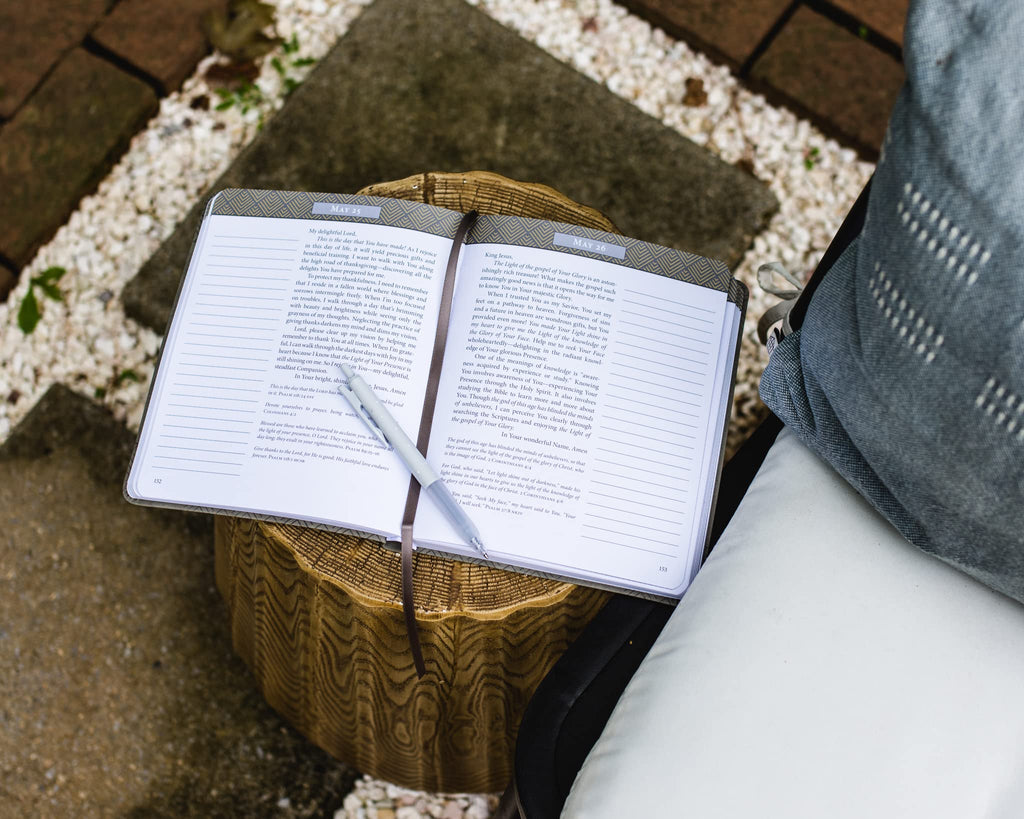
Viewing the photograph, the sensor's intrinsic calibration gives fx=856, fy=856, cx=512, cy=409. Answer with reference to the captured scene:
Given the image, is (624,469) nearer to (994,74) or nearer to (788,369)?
(788,369)

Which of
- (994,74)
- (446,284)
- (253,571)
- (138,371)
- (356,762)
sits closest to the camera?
(994,74)

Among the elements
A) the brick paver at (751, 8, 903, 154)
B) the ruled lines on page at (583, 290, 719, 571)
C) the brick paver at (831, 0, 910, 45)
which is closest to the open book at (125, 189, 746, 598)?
the ruled lines on page at (583, 290, 719, 571)

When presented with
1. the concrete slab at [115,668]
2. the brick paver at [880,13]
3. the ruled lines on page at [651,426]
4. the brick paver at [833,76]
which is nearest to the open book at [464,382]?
the ruled lines on page at [651,426]

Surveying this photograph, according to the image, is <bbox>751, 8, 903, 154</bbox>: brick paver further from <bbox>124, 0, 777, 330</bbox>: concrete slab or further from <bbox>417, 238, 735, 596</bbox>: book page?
<bbox>417, 238, 735, 596</bbox>: book page

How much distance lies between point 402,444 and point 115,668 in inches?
36.6

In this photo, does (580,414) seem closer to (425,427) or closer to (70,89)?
(425,427)

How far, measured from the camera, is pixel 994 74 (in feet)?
2.07

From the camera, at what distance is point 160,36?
183 centimetres

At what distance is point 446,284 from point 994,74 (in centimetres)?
55

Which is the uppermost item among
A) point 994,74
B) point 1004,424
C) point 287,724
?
point 994,74

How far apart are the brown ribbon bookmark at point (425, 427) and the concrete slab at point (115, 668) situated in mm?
638

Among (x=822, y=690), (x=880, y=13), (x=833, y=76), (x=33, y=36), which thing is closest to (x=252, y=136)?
(x=33, y=36)

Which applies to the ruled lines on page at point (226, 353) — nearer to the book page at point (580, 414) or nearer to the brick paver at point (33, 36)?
the book page at point (580, 414)

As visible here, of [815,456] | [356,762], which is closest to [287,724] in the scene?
[356,762]
